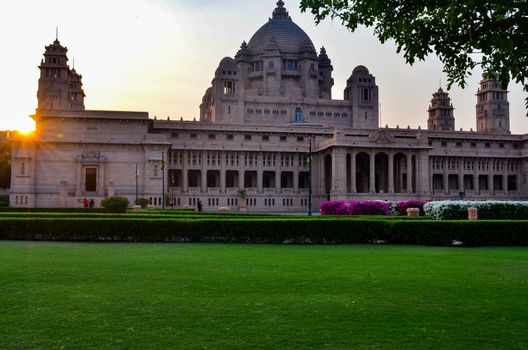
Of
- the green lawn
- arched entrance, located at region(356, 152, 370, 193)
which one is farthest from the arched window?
the green lawn

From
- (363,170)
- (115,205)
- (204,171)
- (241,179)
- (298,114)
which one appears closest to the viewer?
(115,205)

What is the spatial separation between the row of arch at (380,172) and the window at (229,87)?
21.5 metres

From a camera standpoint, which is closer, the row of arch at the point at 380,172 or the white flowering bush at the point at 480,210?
the white flowering bush at the point at 480,210

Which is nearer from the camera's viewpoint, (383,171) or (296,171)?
(383,171)

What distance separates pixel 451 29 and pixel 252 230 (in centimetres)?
1476

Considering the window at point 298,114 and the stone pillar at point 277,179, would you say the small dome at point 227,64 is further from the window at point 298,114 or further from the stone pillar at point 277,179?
the stone pillar at point 277,179

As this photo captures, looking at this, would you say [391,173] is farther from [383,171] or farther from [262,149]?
[262,149]

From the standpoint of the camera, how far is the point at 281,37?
97000mm

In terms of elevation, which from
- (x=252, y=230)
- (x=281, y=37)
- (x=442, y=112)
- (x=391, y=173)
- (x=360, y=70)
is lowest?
(x=252, y=230)

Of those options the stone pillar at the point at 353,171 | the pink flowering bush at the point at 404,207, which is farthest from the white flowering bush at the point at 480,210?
the stone pillar at the point at 353,171

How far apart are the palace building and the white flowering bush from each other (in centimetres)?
2700

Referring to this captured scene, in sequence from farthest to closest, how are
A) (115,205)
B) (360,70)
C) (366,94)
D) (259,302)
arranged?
1. (360,70)
2. (366,94)
3. (115,205)
4. (259,302)

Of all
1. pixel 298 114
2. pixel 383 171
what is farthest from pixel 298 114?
pixel 383 171

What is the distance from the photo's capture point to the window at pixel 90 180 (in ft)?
216
